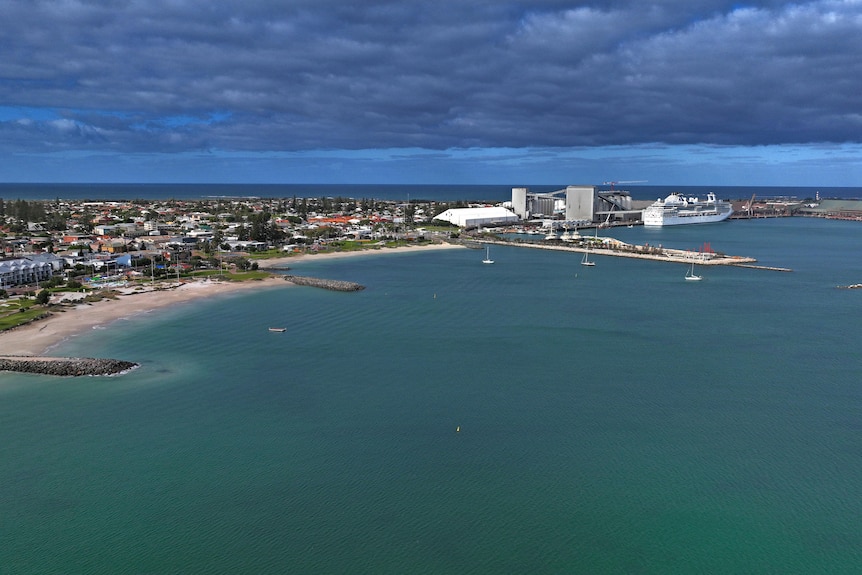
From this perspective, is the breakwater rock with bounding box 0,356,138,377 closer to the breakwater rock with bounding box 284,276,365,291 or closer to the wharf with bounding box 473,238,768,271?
the breakwater rock with bounding box 284,276,365,291

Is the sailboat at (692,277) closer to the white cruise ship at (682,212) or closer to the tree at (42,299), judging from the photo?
the tree at (42,299)

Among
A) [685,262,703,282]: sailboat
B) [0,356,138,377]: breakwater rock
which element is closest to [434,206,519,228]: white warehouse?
[685,262,703,282]: sailboat

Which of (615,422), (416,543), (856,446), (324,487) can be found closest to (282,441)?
(324,487)

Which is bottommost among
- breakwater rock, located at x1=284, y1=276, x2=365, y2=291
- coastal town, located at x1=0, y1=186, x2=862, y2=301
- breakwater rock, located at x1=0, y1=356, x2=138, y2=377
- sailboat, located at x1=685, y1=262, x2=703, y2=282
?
breakwater rock, located at x1=0, y1=356, x2=138, y2=377

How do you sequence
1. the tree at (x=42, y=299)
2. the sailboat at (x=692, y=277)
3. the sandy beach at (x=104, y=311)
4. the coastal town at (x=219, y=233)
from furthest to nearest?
the sailboat at (x=692, y=277) < the coastal town at (x=219, y=233) < the tree at (x=42, y=299) < the sandy beach at (x=104, y=311)

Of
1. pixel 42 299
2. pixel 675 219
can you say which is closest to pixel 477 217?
pixel 675 219

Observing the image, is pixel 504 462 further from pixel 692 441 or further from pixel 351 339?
pixel 351 339

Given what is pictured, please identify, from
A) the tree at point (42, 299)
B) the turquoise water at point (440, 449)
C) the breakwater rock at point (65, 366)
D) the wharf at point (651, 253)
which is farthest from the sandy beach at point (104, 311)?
the wharf at point (651, 253)
